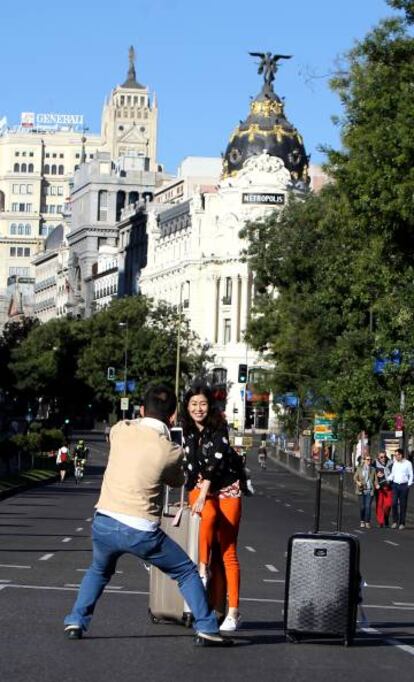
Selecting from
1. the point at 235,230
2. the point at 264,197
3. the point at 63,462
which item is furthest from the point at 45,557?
the point at 235,230

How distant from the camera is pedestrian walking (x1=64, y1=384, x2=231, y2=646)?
12.7m

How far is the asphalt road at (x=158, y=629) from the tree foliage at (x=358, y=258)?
1168cm

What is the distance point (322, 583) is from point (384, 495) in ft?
90.1

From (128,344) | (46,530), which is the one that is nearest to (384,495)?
(46,530)

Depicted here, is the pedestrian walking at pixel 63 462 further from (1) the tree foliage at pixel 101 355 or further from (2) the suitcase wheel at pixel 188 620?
(1) the tree foliage at pixel 101 355

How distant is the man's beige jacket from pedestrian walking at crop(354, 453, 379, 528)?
26833mm

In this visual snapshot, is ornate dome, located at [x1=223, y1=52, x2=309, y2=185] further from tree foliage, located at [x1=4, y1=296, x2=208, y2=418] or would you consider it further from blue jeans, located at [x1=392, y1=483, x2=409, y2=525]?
blue jeans, located at [x1=392, y1=483, x2=409, y2=525]

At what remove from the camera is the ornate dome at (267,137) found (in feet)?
Answer: 517

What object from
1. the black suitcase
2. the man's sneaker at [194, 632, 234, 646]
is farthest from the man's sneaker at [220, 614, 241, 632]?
the man's sneaker at [194, 632, 234, 646]

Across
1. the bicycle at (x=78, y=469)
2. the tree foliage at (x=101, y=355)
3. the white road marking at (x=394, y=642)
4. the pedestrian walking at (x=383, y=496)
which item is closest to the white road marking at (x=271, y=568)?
the white road marking at (x=394, y=642)

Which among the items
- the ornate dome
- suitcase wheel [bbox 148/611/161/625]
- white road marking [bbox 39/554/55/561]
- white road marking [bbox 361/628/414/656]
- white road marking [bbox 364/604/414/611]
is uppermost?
the ornate dome

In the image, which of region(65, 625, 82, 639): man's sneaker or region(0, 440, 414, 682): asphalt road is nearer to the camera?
region(0, 440, 414, 682): asphalt road

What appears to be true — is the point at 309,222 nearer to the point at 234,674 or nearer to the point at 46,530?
the point at 46,530

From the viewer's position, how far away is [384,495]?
40719mm
